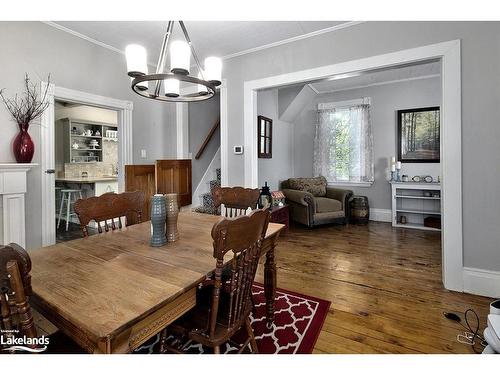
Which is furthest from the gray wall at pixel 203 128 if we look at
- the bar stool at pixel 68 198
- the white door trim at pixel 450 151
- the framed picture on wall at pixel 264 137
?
the white door trim at pixel 450 151

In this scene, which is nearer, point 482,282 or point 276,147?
point 482,282

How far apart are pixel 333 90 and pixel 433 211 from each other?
9.72ft

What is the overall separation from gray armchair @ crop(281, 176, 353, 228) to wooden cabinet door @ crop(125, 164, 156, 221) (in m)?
2.36

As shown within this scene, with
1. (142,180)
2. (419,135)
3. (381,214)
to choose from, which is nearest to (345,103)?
(419,135)

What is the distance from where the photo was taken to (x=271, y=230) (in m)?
1.82

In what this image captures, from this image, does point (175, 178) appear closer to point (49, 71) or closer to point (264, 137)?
point (264, 137)

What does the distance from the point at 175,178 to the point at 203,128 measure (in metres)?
1.36

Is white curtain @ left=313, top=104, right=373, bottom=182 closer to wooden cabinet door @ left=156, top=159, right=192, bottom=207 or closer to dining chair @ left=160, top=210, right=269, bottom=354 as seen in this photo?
wooden cabinet door @ left=156, top=159, right=192, bottom=207

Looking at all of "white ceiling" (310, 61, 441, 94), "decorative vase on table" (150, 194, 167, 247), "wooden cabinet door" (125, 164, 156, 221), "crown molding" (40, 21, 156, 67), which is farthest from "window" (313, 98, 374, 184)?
"decorative vase on table" (150, 194, 167, 247)

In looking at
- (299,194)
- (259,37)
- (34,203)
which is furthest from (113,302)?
(299,194)

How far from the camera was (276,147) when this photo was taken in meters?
5.16
